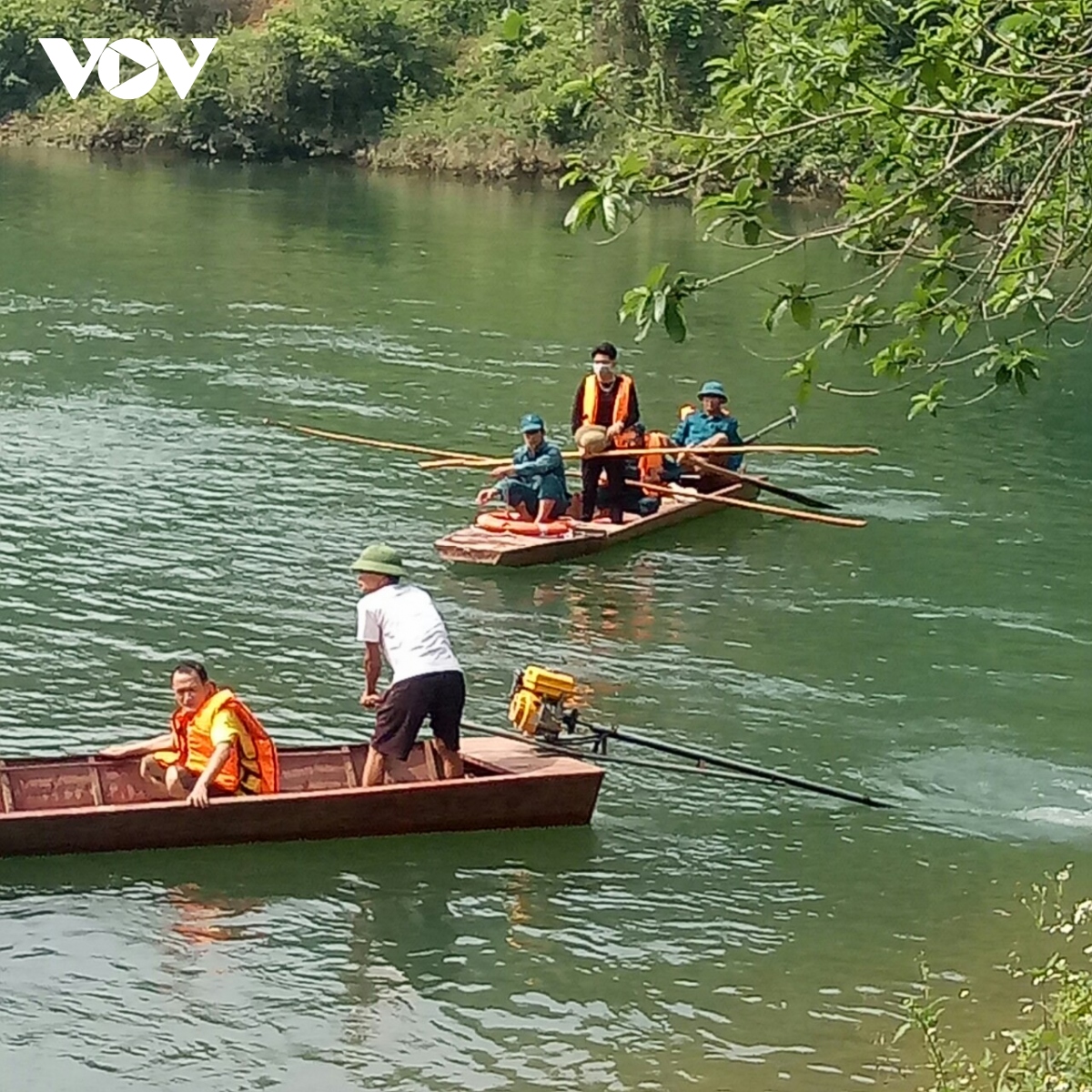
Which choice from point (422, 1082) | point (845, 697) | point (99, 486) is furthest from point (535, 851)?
point (99, 486)

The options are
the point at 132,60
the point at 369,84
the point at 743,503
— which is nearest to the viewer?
the point at 743,503

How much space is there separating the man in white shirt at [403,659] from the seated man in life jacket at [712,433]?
901 centimetres

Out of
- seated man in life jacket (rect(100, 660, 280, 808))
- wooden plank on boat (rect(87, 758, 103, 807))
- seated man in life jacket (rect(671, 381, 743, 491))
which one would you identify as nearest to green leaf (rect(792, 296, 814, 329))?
seated man in life jacket (rect(100, 660, 280, 808))

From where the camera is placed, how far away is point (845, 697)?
1598 centimetres

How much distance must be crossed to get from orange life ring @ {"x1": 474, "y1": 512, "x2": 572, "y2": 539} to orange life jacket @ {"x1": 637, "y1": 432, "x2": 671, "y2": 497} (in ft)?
3.64

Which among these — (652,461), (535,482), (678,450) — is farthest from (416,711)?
(652,461)

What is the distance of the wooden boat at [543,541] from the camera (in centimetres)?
1902

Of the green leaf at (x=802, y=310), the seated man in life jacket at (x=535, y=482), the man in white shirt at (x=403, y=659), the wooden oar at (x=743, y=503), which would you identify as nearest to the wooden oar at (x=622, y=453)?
the seated man in life jacket at (x=535, y=482)

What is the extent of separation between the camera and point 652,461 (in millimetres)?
21125

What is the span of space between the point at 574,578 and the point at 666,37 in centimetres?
4313

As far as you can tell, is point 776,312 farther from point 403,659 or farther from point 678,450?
point 678,450

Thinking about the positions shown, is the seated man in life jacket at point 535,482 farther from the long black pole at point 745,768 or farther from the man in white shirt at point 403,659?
the man in white shirt at point 403,659

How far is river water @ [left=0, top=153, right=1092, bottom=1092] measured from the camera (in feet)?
34.5

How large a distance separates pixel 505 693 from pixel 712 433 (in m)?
6.33
